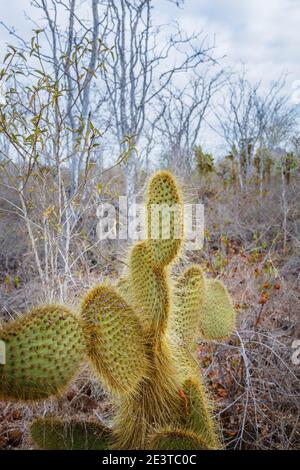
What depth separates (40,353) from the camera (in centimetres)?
119

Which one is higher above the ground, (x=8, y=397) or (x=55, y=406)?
(x=8, y=397)

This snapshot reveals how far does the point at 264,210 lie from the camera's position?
8.41m

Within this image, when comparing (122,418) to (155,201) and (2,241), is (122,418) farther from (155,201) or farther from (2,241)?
(2,241)

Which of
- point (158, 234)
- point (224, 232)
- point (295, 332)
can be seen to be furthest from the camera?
point (224, 232)

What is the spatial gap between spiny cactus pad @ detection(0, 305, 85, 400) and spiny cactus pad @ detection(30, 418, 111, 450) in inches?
18.0

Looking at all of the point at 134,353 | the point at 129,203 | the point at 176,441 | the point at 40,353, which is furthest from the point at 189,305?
the point at 129,203

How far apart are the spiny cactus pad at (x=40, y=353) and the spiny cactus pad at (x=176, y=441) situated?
1.33ft

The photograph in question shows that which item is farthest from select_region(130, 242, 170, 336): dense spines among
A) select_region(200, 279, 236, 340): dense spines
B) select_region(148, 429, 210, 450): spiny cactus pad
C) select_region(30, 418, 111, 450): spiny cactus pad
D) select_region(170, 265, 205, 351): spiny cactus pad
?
select_region(200, 279, 236, 340): dense spines

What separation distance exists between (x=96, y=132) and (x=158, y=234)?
896 mm

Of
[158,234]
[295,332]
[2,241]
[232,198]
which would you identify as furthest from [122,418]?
[232,198]

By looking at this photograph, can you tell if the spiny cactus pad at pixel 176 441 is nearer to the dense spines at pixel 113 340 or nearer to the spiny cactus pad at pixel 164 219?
the dense spines at pixel 113 340

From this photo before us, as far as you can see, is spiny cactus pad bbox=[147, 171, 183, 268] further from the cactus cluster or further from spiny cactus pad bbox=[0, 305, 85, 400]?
spiny cactus pad bbox=[0, 305, 85, 400]

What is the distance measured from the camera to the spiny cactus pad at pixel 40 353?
3.78 feet
